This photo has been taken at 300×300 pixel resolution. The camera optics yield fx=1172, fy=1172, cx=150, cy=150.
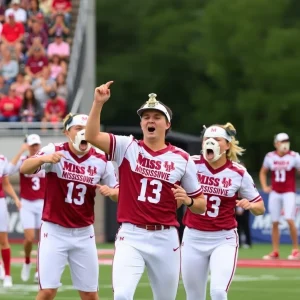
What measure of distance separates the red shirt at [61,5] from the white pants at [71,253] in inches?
702

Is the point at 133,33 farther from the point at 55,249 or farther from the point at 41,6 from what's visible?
the point at 55,249

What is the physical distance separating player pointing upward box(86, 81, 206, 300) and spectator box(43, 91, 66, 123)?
50.2ft

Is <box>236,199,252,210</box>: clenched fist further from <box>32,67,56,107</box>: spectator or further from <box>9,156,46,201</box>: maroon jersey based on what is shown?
<box>32,67,56,107</box>: spectator

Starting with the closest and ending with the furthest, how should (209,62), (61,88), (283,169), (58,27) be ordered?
(283,169) → (61,88) → (58,27) → (209,62)

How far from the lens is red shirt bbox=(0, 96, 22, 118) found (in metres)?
25.0

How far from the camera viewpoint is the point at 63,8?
2845 cm

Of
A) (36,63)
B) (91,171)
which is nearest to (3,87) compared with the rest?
(36,63)

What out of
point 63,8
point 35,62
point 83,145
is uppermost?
point 63,8

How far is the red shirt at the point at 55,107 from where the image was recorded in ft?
82.5

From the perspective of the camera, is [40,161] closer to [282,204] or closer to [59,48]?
[282,204]

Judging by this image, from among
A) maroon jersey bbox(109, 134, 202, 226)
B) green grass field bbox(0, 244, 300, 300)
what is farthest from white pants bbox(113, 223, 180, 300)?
green grass field bbox(0, 244, 300, 300)

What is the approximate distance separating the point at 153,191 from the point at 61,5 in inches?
754

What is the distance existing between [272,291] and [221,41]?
37.8m

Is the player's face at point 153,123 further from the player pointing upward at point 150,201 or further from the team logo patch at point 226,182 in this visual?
the team logo patch at point 226,182
